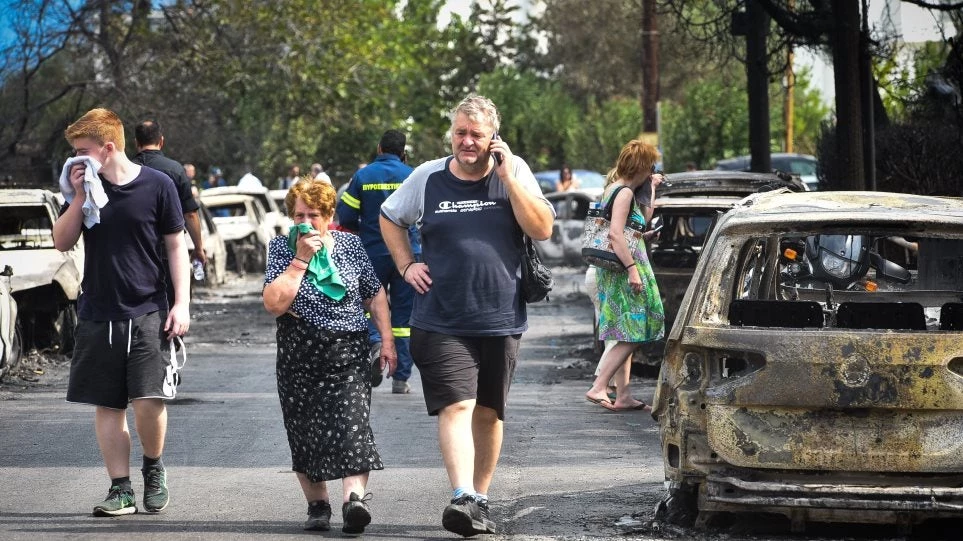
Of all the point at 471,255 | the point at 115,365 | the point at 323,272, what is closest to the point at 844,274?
the point at 471,255

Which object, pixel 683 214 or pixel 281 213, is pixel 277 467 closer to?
pixel 683 214

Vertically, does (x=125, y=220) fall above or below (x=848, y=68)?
below

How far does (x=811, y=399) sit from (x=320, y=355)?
2.12 meters

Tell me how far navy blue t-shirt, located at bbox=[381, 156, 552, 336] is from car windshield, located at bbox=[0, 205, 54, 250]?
8.70 m

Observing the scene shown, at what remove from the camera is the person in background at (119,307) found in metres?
7.24

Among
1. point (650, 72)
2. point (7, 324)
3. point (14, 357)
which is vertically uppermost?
point (650, 72)

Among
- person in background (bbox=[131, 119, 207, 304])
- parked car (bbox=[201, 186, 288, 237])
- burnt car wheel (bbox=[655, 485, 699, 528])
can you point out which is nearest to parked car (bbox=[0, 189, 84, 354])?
person in background (bbox=[131, 119, 207, 304])

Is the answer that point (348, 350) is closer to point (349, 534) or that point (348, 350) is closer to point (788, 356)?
point (349, 534)

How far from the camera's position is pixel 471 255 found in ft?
22.5

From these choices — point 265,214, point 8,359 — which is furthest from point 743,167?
point 8,359

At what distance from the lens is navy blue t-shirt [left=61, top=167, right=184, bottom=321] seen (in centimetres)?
727

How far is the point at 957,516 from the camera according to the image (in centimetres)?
636

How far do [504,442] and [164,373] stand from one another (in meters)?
2.85

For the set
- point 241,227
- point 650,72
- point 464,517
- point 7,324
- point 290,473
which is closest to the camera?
point 464,517
